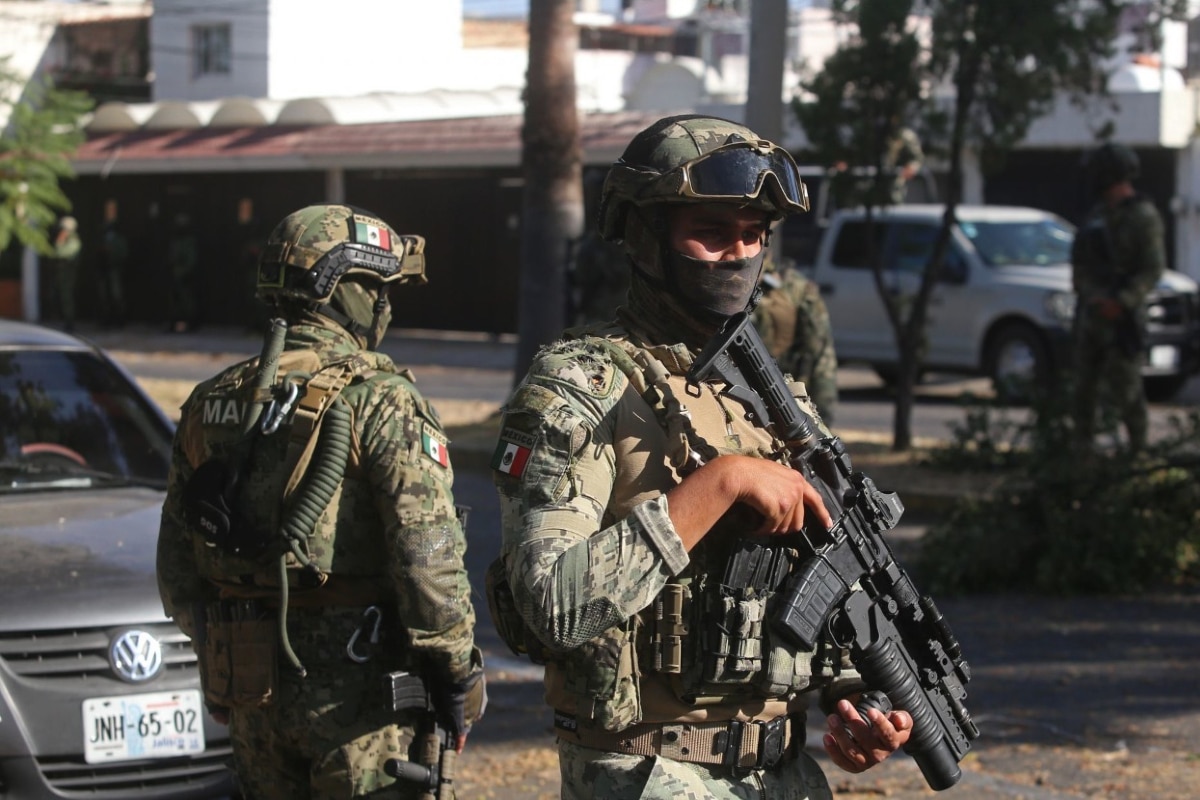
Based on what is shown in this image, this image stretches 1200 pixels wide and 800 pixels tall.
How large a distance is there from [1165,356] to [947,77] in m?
5.20

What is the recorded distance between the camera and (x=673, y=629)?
2666mm

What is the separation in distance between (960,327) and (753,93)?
618 cm

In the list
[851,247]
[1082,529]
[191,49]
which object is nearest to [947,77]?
[1082,529]

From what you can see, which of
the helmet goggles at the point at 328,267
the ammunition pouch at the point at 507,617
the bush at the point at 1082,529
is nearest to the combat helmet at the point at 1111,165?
the bush at the point at 1082,529

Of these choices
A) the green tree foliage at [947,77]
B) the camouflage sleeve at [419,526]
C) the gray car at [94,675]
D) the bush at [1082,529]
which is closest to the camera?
the camouflage sleeve at [419,526]

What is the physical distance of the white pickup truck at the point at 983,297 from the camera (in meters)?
16.0

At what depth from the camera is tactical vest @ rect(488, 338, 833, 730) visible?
2.64 m

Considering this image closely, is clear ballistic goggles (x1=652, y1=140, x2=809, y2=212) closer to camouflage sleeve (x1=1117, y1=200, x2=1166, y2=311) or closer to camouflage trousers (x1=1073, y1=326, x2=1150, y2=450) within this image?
camouflage trousers (x1=1073, y1=326, x2=1150, y2=450)

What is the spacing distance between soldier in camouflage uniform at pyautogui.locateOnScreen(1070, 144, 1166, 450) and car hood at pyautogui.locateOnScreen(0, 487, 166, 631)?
626 centimetres

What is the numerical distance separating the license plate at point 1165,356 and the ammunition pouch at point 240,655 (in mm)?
13554

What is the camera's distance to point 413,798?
3.57 m

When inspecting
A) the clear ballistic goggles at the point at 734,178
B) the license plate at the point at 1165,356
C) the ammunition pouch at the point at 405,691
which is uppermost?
the clear ballistic goggles at the point at 734,178

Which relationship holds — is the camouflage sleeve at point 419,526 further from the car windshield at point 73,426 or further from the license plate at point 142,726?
the car windshield at point 73,426

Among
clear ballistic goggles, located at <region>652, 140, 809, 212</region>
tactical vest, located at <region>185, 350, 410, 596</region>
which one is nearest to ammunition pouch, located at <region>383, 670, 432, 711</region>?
tactical vest, located at <region>185, 350, 410, 596</region>
